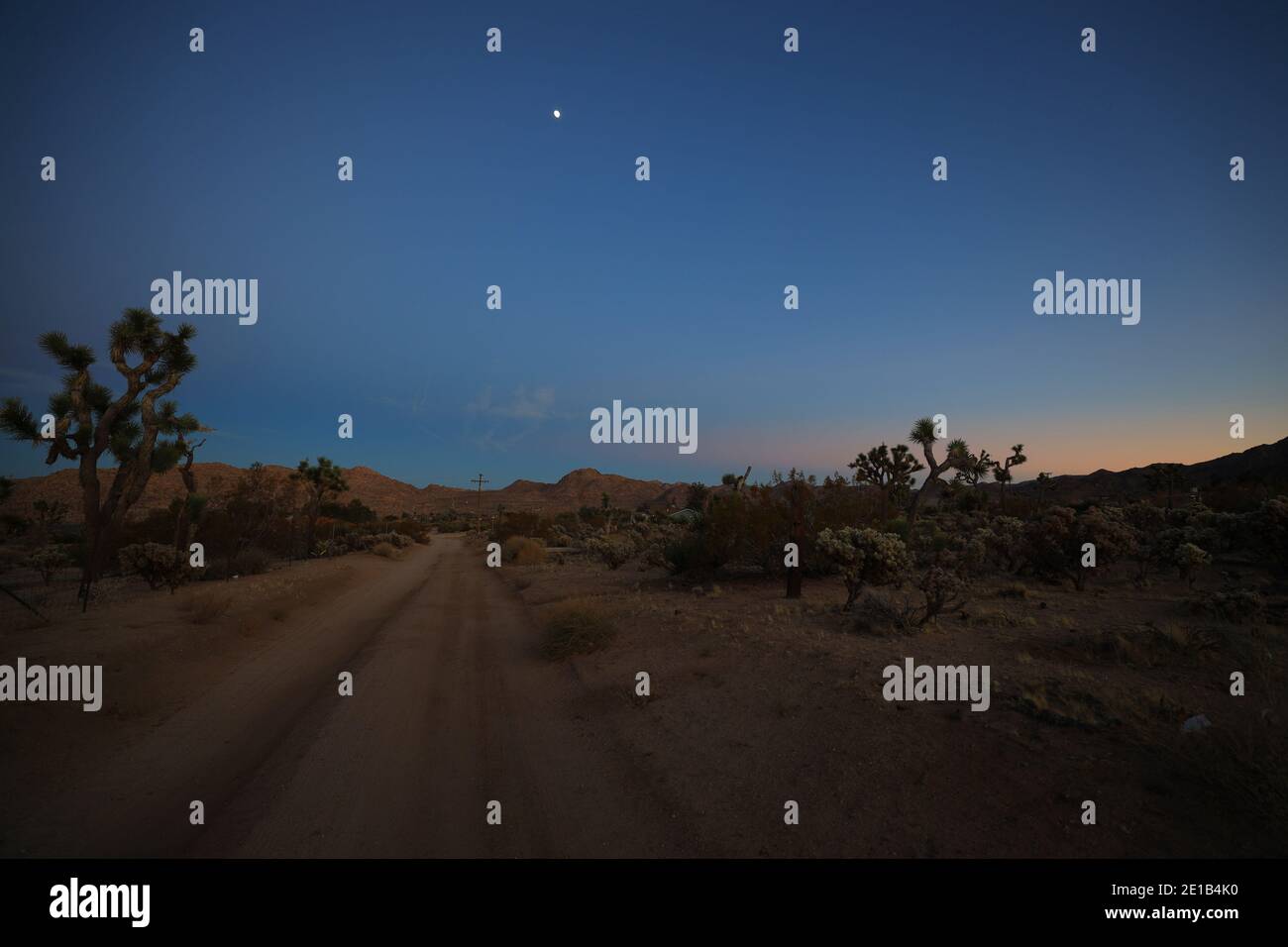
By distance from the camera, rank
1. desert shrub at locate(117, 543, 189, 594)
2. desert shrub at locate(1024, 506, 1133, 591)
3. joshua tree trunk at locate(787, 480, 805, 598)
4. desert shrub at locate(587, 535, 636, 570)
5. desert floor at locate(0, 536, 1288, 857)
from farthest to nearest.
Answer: desert shrub at locate(587, 535, 636, 570) < desert shrub at locate(117, 543, 189, 594) < desert shrub at locate(1024, 506, 1133, 591) < joshua tree trunk at locate(787, 480, 805, 598) < desert floor at locate(0, 536, 1288, 857)

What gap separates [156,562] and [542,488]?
138063mm

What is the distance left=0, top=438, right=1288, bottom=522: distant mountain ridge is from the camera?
52.7m

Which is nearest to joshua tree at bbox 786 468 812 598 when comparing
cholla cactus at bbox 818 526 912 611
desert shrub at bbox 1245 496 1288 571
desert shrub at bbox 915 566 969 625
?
cholla cactus at bbox 818 526 912 611

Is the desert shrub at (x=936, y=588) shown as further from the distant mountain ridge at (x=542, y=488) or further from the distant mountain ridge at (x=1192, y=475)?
the distant mountain ridge at (x=1192, y=475)

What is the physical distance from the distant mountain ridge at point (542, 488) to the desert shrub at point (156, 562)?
16.2 m

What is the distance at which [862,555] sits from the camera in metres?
12.7

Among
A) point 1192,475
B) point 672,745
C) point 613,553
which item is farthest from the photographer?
point 1192,475

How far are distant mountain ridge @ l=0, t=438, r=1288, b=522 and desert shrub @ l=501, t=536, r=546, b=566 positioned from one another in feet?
53.9

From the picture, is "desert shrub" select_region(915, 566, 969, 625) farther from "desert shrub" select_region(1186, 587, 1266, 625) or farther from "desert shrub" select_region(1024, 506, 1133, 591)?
"desert shrub" select_region(1024, 506, 1133, 591)

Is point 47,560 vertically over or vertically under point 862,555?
under

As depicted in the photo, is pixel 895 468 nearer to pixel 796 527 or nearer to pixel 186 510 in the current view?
pixel 796 527

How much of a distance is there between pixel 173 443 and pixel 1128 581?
31288mm

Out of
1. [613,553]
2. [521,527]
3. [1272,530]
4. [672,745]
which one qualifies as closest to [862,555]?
[672,745]
